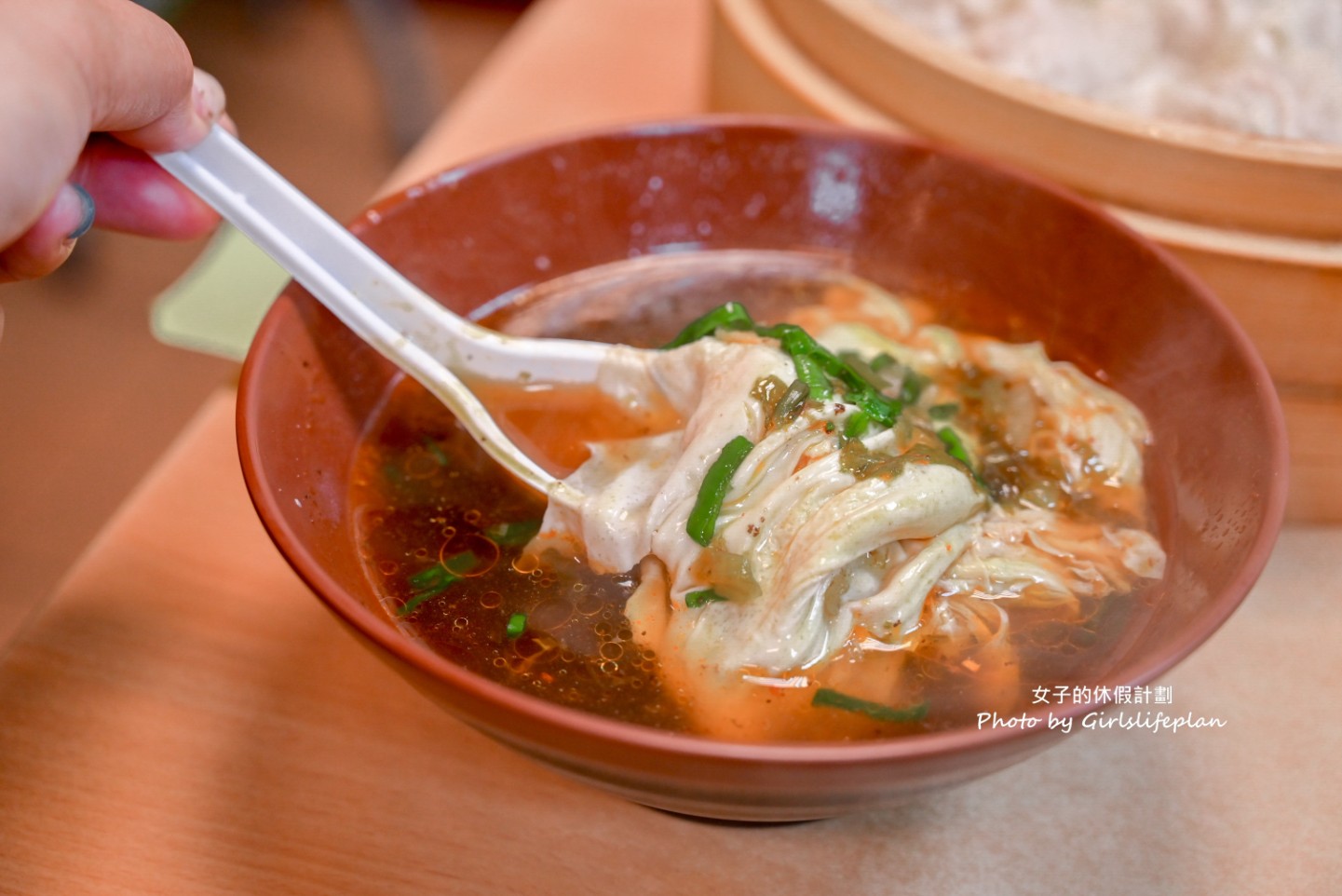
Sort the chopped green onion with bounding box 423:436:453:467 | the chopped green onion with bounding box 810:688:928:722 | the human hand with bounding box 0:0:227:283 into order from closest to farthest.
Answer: the human hand with bounding box 0:0:227:283 → the chopped green onion with bounding box 810:688:928:722 → the chopped green onion with bounding box 423:436:453:467

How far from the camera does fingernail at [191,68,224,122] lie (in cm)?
108

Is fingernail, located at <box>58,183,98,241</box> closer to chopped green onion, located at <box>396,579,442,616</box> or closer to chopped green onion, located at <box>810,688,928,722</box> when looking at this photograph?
chopped green onion, located at <box>396,579,442,616</box>

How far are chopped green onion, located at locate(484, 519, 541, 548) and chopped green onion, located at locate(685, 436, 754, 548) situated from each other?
0.22 meters

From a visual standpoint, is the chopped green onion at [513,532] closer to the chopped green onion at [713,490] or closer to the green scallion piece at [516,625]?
the green scallion piece at [516,625]

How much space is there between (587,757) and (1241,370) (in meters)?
0.78

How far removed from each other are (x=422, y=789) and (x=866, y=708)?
1.50 ft

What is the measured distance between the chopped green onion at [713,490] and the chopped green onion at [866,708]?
18 centimetres

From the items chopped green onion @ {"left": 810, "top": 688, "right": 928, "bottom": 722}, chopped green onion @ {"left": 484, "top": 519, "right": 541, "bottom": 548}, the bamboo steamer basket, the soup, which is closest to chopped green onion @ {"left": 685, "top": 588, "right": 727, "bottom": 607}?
the soup

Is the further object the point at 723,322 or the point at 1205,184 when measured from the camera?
the point at 1205,184

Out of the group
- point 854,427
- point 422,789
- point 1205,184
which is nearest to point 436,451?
point 422,789

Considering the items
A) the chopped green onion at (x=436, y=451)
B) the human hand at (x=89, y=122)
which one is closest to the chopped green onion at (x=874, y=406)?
the chopped green onion at (x=436, y=451)

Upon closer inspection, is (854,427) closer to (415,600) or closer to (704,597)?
(704,597)

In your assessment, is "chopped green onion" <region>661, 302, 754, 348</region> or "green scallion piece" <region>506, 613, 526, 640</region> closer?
"green scallion piece" <region>506, 613, 526, 640</region>

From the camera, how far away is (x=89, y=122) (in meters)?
0.87
